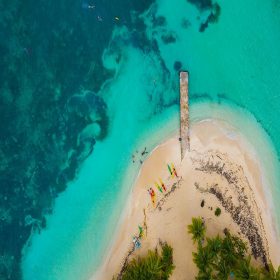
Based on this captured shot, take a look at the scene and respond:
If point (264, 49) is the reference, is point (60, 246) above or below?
below

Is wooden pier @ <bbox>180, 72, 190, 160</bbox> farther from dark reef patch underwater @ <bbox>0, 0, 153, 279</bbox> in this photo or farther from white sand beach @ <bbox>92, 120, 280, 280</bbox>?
dark reef patch underwater @ <bbox>0, 0, 153, 279</bbox>

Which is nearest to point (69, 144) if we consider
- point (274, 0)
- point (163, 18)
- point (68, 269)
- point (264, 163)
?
point (68, 269)

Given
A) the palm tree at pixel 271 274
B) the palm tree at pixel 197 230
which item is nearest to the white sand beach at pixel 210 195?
the palm tree at pixel 197 230

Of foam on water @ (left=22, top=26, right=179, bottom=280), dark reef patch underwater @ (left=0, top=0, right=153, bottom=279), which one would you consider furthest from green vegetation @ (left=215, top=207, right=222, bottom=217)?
dark reef patch underwater @ (left=0, top=0, right=153, bottom=279)

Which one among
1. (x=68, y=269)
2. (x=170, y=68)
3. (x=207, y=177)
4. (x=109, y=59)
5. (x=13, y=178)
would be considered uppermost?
(x=109, y=59)

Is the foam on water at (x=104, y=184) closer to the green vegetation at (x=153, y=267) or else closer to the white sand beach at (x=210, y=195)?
the white sand beach at (x=210, y=195)

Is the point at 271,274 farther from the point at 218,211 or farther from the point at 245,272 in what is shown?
the point at 218,211

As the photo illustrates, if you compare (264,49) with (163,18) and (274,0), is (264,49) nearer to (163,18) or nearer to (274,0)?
(274,0)
